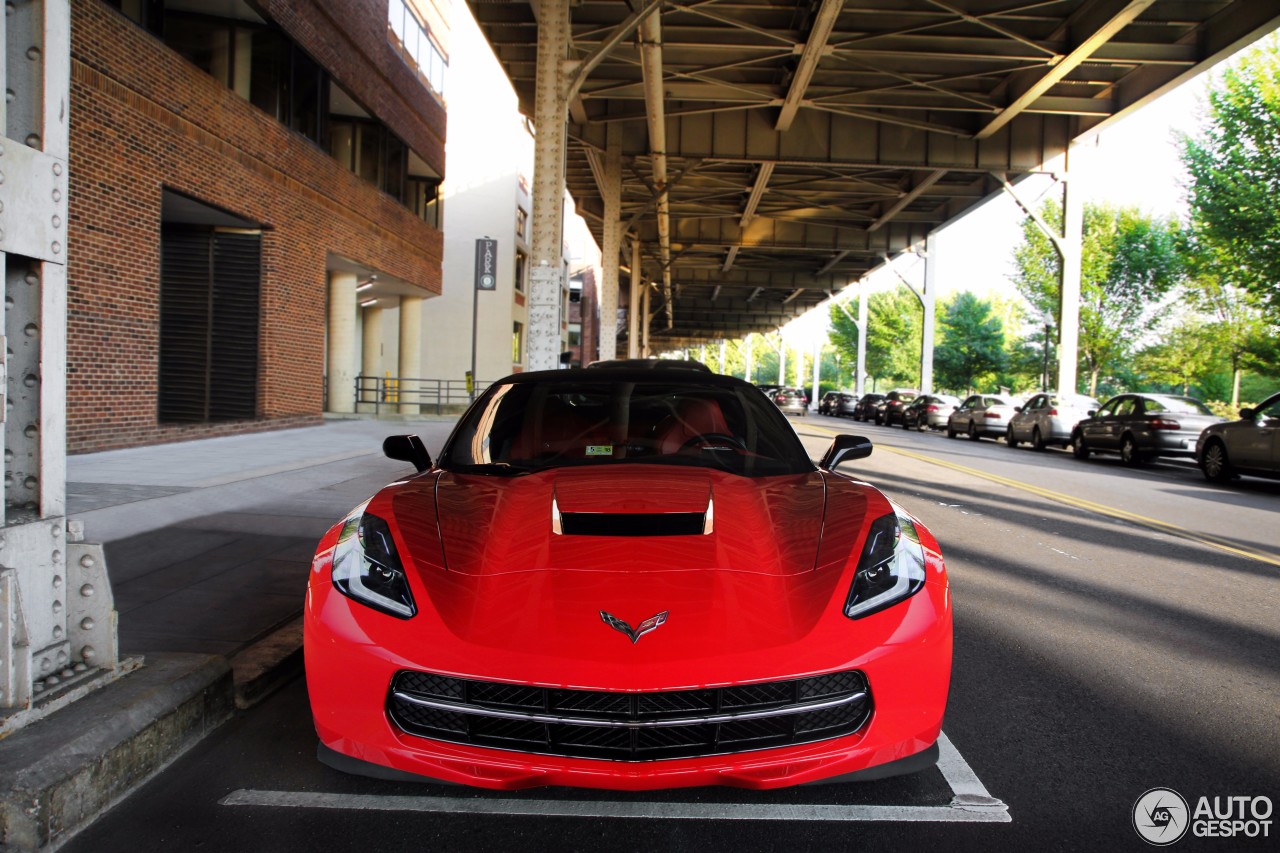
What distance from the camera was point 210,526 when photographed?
7344 mm

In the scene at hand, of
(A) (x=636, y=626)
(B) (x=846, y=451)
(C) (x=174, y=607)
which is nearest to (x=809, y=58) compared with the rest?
(B) (x=846, y=451)

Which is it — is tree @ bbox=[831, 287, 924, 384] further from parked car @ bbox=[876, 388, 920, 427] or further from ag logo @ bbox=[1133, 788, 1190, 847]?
ag logo @ bbox=[1133, 788, 1190, 847]

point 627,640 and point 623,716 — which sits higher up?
point 627,640

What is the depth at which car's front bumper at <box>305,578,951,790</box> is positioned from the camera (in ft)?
7.94

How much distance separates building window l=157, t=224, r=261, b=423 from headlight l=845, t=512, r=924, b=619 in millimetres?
15653

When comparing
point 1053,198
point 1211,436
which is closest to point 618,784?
point 1211,436

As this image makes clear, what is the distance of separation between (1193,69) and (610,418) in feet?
73.2

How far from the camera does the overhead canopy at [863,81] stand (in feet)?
62.9

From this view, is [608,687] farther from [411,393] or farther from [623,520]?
[411,393]

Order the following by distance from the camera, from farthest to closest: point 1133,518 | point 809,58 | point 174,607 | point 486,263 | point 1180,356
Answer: point 1180,356
point 486,263
point 809,58
point 1133,518
point 174,607

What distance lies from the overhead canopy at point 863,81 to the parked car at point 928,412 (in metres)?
7.83

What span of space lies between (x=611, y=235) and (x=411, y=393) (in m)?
8.78

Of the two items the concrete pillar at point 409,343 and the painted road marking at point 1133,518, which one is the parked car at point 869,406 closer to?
the concrete pillar at point 409,343

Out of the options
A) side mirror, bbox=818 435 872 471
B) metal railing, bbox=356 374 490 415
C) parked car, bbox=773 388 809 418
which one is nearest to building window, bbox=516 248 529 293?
metal railing, bbox=356 374 490 415
